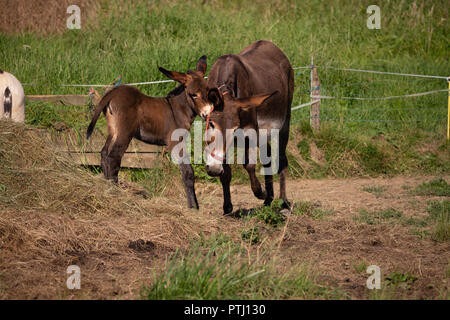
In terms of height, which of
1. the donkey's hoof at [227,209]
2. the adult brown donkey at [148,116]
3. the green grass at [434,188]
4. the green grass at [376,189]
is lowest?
the green grass at [376,189]

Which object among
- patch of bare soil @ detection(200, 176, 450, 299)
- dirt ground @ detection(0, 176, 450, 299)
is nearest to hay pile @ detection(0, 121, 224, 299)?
dirt ground @ detection(0, 176, 450, 299)

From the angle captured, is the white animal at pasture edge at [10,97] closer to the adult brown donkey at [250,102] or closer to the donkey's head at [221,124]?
the adult brown donkey at [250,102]

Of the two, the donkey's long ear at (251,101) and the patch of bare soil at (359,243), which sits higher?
the donkey's long ear at (251,101)

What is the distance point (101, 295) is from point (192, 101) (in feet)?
11.2

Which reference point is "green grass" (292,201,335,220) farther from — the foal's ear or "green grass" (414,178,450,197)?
the foal's ear

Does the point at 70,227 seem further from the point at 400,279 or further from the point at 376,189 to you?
the point at 376,189

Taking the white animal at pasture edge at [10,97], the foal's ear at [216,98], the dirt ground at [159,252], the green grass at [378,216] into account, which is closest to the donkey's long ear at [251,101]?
the foal's ear at [216,98]

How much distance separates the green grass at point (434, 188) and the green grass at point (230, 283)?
4308mm

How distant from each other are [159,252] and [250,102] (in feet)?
5.84

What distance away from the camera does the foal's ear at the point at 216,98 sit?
5.25 m

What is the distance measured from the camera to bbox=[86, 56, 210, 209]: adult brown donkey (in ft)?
21.1

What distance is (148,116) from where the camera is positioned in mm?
6887
